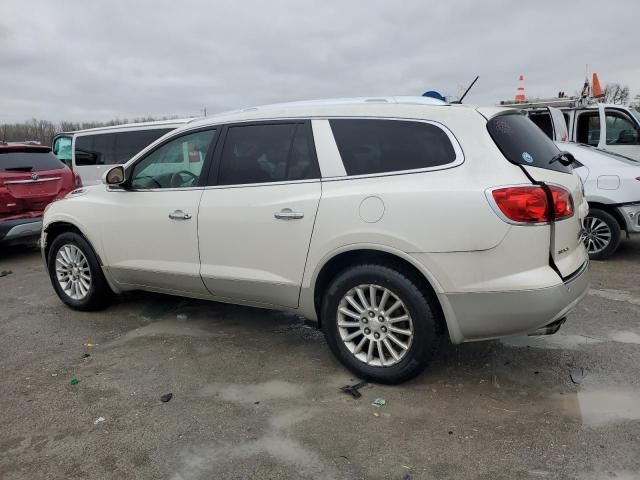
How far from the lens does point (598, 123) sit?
876 cm

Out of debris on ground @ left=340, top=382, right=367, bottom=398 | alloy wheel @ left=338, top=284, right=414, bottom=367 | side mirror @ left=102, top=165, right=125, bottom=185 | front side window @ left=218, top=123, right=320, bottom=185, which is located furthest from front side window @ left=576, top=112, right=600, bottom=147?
side mirror @ left=102, top=165, right=125, bottom=185

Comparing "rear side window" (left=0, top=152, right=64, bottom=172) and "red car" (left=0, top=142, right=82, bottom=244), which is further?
"rear side window" (left=0, top=152, right=64, bottom=172)

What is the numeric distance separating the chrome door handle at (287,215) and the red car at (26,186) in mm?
5389

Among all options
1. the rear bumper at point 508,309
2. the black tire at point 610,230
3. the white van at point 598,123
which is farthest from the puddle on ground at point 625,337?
the white van at point 598,123

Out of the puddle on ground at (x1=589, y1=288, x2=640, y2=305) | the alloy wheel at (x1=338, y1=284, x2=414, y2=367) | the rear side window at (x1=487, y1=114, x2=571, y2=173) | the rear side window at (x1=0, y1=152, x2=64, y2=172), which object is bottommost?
the puddle on ground at (x1=589, y1=288, x2=640, y2=305)

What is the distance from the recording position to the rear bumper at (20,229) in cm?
725

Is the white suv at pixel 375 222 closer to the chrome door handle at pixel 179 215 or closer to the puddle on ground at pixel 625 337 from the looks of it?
the chrome door handle at pixel 179 215

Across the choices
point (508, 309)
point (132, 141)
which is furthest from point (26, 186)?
point (508, 309)

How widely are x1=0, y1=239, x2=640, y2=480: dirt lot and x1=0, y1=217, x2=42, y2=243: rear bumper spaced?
3044 mm

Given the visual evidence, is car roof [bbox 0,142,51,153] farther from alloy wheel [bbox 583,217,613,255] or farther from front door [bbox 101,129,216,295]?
alloy wheel [bbox 583,217,613,255]

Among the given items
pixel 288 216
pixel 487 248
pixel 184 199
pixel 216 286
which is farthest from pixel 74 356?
pixel 487 248

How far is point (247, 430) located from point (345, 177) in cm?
164

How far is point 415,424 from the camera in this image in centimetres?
300

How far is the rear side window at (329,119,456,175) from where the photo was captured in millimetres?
3217
